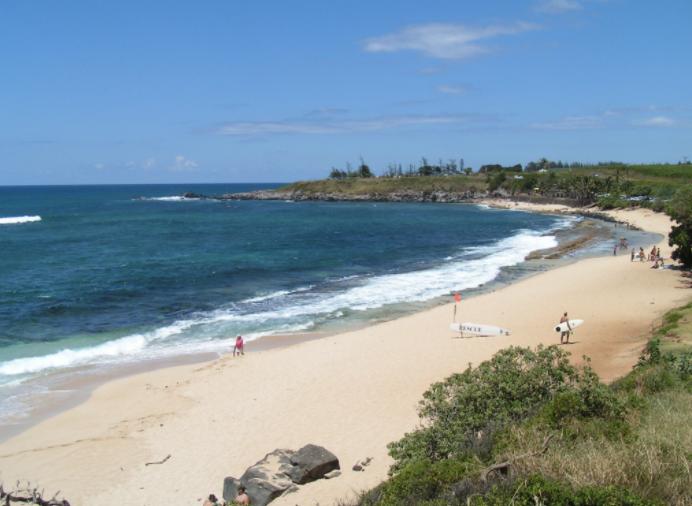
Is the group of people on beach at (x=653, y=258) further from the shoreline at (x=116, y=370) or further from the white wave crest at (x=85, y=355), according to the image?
the white wave crest at (x=85, y=355)

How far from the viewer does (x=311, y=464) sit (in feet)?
37.1

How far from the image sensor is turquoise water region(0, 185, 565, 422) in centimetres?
2382

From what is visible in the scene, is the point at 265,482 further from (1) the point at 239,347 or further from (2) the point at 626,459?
(1) the point at 239,347

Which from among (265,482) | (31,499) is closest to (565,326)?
(265,482)

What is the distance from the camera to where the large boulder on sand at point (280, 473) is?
1052cm

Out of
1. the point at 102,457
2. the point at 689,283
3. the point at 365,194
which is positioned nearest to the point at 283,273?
the point at 689,283

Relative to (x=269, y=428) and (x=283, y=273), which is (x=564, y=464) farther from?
(x=283, y=273)

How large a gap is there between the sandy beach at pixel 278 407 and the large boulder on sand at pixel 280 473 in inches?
9.2

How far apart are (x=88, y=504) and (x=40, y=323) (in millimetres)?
16948

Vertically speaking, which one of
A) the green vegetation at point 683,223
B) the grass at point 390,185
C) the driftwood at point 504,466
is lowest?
the driftwood at point 504,466

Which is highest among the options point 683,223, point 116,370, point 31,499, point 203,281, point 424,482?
point 683,223

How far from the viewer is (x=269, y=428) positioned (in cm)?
1434

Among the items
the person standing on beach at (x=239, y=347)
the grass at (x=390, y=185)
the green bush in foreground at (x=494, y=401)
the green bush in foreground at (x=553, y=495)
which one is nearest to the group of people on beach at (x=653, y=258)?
the person standing on beach at (x=239, y=347)

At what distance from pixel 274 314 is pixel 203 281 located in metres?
9.57
